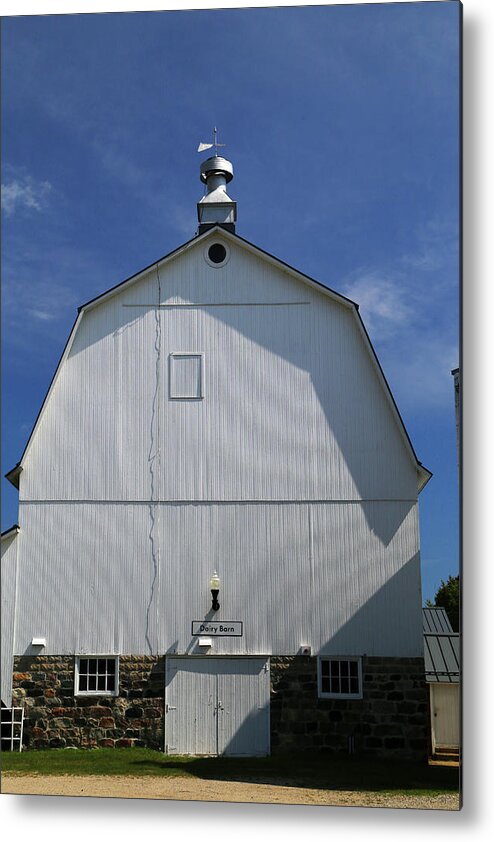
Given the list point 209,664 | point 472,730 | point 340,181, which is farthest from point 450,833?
point 340,181

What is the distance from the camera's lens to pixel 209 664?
6.83m

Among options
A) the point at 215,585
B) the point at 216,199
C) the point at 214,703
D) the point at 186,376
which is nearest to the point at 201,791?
the point at 214,703

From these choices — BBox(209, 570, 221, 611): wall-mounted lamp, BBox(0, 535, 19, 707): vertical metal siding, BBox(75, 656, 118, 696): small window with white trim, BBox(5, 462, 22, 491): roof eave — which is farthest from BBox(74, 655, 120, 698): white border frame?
BBox(5, 462, 22, 491): roof eave

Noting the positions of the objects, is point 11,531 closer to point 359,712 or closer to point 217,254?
point 217,254

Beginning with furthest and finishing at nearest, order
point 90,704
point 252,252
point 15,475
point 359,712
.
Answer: point 252,252 → point 15,475 → point 90,704 → point 359,712

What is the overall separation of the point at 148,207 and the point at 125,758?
165 inches

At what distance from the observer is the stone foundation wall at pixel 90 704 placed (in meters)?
6.66

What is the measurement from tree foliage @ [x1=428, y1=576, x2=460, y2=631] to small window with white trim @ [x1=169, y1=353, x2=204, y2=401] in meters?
2.57

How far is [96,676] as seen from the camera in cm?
690

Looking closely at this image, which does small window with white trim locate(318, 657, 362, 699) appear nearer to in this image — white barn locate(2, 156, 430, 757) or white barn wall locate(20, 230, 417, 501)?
white barn locate(2, 156, 430, 757)

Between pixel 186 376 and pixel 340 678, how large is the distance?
2.77m

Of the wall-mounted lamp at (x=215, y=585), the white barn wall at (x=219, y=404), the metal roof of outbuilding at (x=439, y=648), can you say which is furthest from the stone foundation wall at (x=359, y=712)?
the white barn wall at (x=219, y=404)

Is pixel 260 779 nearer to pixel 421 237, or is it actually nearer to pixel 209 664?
pixel 209 664

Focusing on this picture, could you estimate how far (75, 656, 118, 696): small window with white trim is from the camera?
6863mm
